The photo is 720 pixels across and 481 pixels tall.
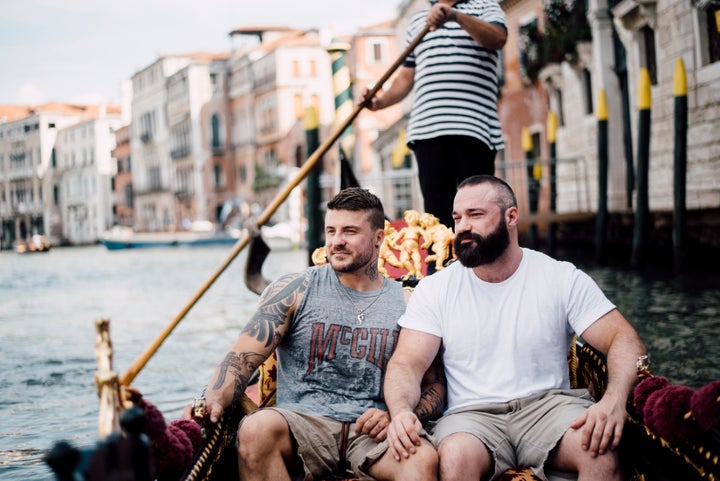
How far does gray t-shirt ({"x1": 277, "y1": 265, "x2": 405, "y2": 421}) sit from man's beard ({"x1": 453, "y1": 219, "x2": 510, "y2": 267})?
9.2 inches

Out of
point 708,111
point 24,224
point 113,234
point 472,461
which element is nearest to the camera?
point 472,461

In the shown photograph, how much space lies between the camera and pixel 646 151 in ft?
25.9

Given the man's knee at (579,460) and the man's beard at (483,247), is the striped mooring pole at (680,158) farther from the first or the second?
the man's knee at (579,460)

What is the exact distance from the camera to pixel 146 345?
22.6 ft

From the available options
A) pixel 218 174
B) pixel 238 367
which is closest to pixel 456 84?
pixel 238 367

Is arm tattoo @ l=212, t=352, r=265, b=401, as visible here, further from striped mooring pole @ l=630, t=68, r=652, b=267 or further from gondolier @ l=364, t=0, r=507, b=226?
striped mooring pole @ l=630, t=68, r=652, b=267

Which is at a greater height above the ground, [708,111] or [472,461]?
[708,111]

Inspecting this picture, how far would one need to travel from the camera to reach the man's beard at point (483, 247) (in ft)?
6.86

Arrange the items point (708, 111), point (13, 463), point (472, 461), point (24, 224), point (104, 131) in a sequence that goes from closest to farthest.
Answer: point (472, 461) → point (13, 463) → point (708, 111) → point (104, 131) → point (24, 224)

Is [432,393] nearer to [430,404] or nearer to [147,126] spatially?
[430,404]

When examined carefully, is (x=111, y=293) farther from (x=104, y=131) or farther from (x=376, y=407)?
(x=104, y=131)

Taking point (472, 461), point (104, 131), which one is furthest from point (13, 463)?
point (104, 131)

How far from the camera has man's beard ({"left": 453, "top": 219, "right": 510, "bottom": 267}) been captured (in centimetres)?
209

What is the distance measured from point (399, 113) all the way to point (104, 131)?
95.3 ft
